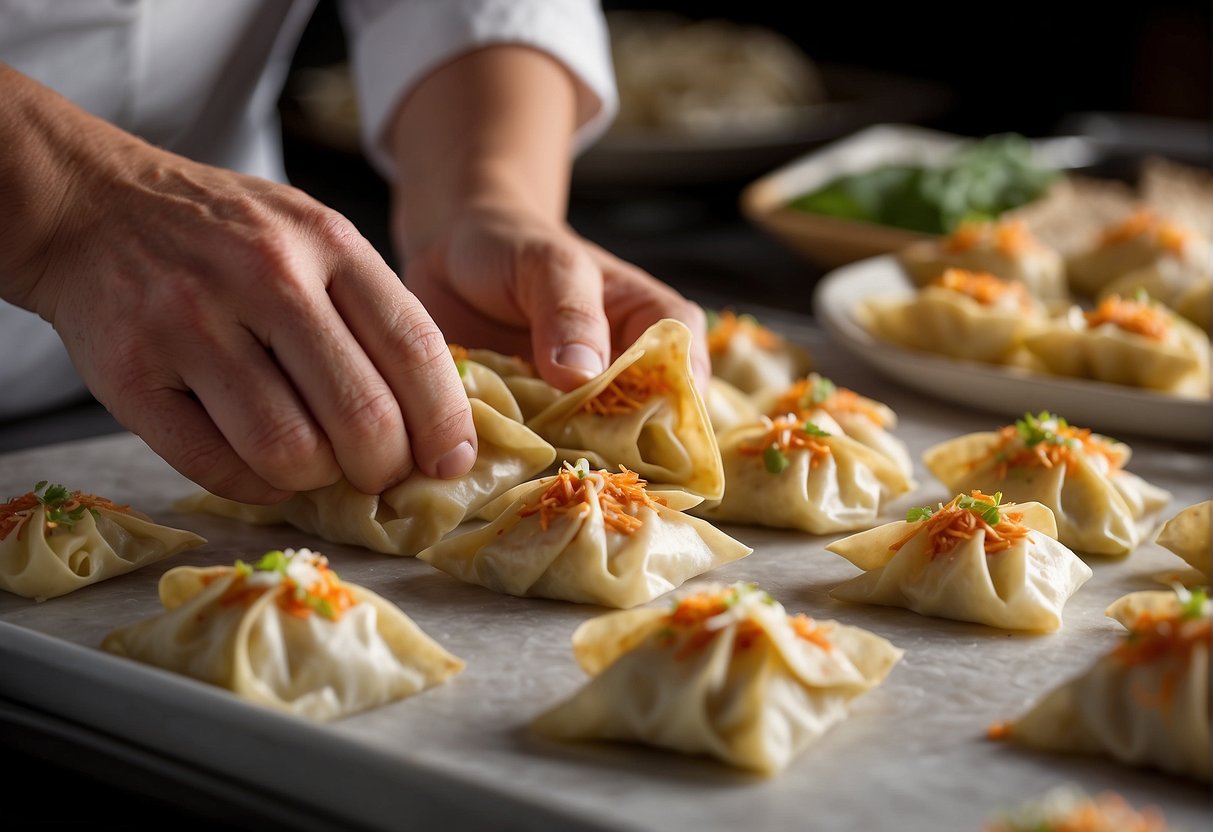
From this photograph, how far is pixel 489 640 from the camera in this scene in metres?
1.57

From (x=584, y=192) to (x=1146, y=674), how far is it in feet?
9.82

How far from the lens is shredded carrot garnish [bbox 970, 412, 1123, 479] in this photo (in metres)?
2.00

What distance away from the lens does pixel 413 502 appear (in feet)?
5.98

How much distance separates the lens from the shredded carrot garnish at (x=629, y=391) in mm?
1993

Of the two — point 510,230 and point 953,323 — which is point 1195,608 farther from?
point 953,323

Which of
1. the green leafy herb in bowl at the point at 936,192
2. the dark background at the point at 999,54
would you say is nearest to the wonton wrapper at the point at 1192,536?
the green leafy herb in bowl at the point at 936,192

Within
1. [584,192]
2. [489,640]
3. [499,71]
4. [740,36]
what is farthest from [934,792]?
[740,36]

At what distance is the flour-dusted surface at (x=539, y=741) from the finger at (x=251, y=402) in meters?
0.23

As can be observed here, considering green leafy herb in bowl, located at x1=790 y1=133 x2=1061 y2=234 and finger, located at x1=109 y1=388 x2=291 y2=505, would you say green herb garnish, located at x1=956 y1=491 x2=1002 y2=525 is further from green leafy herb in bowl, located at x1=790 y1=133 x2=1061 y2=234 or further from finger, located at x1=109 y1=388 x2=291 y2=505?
green leafy herb in bowl, located at x1=790 y1=133 x2=1061 y2=234

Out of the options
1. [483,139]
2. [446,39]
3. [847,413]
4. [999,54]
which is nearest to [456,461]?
[847,413]

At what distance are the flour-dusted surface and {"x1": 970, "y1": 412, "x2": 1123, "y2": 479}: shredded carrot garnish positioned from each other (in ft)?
0.69

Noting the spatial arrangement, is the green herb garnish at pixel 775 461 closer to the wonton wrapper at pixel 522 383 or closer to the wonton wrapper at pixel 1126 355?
the wonton wrapper at pixel 522 383

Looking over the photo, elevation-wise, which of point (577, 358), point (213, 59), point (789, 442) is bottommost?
point (789, 442)

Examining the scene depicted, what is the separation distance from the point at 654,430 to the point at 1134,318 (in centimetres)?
109
